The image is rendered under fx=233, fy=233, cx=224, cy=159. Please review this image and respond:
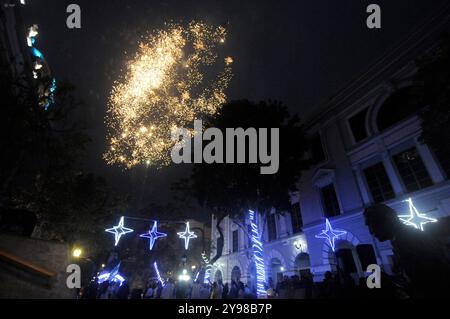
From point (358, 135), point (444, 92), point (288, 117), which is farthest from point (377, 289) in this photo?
point (358, 135)

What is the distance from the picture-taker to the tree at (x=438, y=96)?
844 cm

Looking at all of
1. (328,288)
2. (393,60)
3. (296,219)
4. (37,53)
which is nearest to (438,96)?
(393,60)

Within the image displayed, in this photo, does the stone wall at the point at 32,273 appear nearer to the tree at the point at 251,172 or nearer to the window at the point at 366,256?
the tree at the point at 251,172

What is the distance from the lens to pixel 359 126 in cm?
1664

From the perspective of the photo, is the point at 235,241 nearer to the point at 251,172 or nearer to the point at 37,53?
the point at 251,172

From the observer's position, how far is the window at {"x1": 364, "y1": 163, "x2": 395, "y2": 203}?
13.9 m

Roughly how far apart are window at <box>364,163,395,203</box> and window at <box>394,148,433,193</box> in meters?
0.85

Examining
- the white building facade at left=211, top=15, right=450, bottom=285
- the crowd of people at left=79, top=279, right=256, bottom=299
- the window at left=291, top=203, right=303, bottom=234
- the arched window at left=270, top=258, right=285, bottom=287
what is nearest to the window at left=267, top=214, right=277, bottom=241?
the white building facade at left=211, top=15, right=450, bottom=285

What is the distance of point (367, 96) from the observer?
637 inches

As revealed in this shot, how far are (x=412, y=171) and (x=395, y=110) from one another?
4002 mm

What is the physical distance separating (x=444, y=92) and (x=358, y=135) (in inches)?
325

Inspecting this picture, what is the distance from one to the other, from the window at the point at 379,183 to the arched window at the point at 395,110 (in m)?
2.57

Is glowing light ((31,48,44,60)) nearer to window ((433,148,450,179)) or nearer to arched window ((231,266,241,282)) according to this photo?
arched window ((231,266,241,282))

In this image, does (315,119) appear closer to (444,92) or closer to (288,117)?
(288,117)
